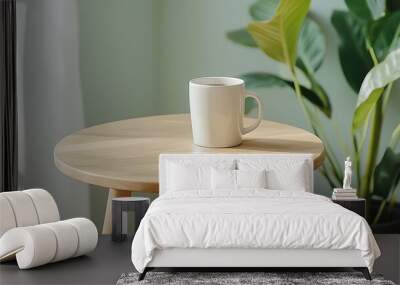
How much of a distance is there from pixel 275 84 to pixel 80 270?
2.16m

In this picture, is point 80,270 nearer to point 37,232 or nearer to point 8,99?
point 37,232

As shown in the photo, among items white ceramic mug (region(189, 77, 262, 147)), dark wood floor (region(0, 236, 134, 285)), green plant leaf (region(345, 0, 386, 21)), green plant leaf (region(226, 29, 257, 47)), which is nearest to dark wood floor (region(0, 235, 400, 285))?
dark wood floor (region(0, 236, 134, 285))

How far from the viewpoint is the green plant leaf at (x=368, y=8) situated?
185 inches

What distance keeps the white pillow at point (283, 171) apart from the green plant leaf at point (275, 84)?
1.67 meters

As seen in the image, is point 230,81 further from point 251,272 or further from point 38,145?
point 38,145

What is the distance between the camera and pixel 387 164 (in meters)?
4.82

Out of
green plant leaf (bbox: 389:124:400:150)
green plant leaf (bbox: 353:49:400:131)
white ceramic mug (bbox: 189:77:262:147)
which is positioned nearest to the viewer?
white ceramic mug (bbox: 189:77:262:147)

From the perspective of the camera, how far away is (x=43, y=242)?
3.02 meters

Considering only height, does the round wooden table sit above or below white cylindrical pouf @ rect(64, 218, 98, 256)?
above

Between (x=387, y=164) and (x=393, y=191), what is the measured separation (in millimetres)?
161

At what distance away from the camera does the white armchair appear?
3.03 metres

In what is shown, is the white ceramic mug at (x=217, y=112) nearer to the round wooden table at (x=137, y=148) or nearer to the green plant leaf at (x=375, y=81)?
the round wooden table at (x=137, y=148)

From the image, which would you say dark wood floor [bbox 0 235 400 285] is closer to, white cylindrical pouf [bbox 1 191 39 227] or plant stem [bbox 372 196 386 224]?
white cylindrical pouf [bbox 1 191 39 227]

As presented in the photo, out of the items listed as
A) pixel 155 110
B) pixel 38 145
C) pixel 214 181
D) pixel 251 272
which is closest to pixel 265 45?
pixel 155 110
